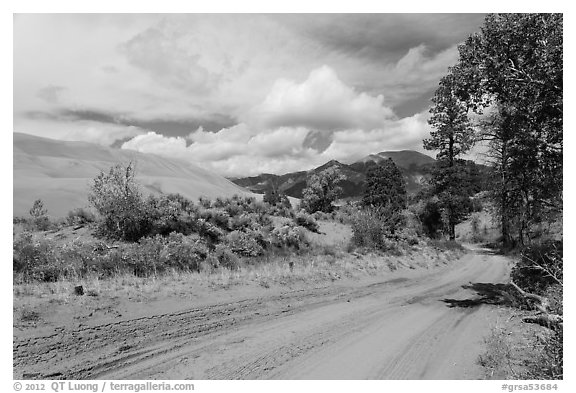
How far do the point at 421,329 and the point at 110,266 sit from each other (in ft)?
28.2

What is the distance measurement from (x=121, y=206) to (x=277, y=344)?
10.6 metres

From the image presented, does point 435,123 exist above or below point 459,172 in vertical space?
above

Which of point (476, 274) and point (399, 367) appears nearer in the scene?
point (399, 367)

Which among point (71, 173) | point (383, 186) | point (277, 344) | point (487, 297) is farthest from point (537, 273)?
point (71, 173)

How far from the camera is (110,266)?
10.2 meters

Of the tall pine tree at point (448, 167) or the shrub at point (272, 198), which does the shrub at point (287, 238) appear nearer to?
the shrub at point (272, 198)

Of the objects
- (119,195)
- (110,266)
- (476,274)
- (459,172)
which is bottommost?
(476,274)

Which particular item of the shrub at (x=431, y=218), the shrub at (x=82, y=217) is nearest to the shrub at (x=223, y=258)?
the shrub at (x=82, y=217)

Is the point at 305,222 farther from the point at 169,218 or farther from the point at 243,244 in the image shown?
the point at 169,218

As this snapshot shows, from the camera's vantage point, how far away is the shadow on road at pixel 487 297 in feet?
31.0

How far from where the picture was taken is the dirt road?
5188 mm

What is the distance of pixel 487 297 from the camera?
34.1 feet
